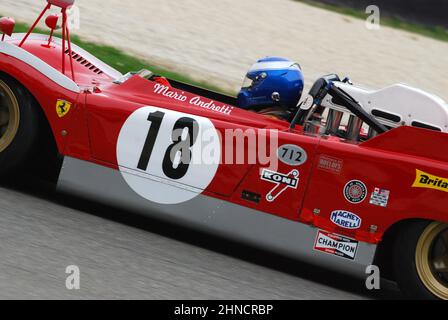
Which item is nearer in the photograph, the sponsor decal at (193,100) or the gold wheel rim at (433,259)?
the gold wheel rim at (433,259)

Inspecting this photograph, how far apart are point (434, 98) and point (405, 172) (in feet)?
2.06

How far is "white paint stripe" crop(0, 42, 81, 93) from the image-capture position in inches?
215

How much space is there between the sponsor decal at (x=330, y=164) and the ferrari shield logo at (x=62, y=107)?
5.31ft

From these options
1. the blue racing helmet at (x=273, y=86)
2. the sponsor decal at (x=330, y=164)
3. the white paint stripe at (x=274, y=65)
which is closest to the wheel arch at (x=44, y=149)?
the blue racing helmet at (x=273, y=86)

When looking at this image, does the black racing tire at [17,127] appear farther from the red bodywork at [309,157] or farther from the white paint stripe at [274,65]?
the white paint stripe at [274,65]

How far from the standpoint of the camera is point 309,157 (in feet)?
16.5

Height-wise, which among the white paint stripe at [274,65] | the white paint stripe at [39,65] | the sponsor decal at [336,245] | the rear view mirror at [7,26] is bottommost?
the sponsor decal at [336,245]

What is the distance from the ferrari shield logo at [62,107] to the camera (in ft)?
17.8

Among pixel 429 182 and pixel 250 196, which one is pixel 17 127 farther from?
pixel 429 182

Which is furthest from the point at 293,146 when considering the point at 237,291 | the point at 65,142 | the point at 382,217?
the point at 65,142

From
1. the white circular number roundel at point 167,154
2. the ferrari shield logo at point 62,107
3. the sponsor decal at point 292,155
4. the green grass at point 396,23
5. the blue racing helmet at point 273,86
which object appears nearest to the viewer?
the sponsor decal at point 292,155

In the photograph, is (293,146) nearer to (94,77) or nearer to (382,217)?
(382,217)

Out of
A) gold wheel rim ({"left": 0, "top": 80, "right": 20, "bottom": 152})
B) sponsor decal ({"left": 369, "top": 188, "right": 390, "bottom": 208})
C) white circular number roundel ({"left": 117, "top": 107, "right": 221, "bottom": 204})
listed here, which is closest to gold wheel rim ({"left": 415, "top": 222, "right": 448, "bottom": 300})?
sponsor decal ({"left": 369, "top": 188, "right": 390, "bottom": 208})
